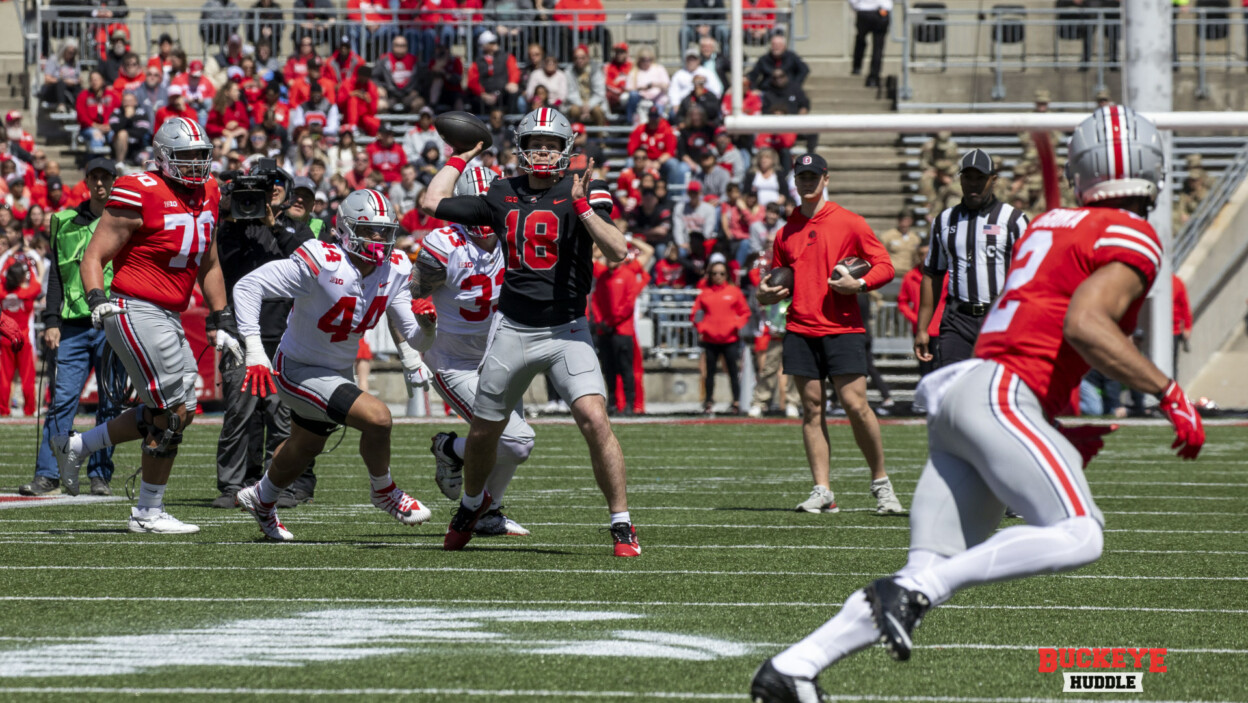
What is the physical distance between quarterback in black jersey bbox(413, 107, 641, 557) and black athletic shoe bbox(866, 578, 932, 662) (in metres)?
3.28

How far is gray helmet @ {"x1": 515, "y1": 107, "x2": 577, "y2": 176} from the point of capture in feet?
25.0

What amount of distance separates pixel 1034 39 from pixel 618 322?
396 inches

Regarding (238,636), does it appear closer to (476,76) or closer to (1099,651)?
(1099,651)

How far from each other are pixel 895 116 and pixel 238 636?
33.1 feet

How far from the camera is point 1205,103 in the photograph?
24375 millimetres

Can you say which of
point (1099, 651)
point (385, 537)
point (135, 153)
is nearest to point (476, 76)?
point (135, 153)

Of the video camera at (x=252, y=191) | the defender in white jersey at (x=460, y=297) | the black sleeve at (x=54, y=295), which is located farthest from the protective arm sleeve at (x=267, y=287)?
the black sleeve at (x=54, y=295)

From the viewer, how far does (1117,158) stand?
15.2ft

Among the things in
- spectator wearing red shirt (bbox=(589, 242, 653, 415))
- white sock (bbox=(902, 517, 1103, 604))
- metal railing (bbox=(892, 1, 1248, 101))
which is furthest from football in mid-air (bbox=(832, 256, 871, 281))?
metal railing (bbox=(892, 1, 1248, 101))

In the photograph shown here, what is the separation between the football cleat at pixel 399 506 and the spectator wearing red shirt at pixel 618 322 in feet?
32.4

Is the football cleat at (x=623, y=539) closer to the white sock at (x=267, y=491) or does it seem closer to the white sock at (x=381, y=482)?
the white sock at (x=381, y=482)

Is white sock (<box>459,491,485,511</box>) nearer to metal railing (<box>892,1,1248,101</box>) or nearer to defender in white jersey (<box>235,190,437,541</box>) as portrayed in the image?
defender in white jersey (<box>235,190,437,541</box>)

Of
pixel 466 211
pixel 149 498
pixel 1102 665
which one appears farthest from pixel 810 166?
pixel 1102 665

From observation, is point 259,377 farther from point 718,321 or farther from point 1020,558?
point 718,321
